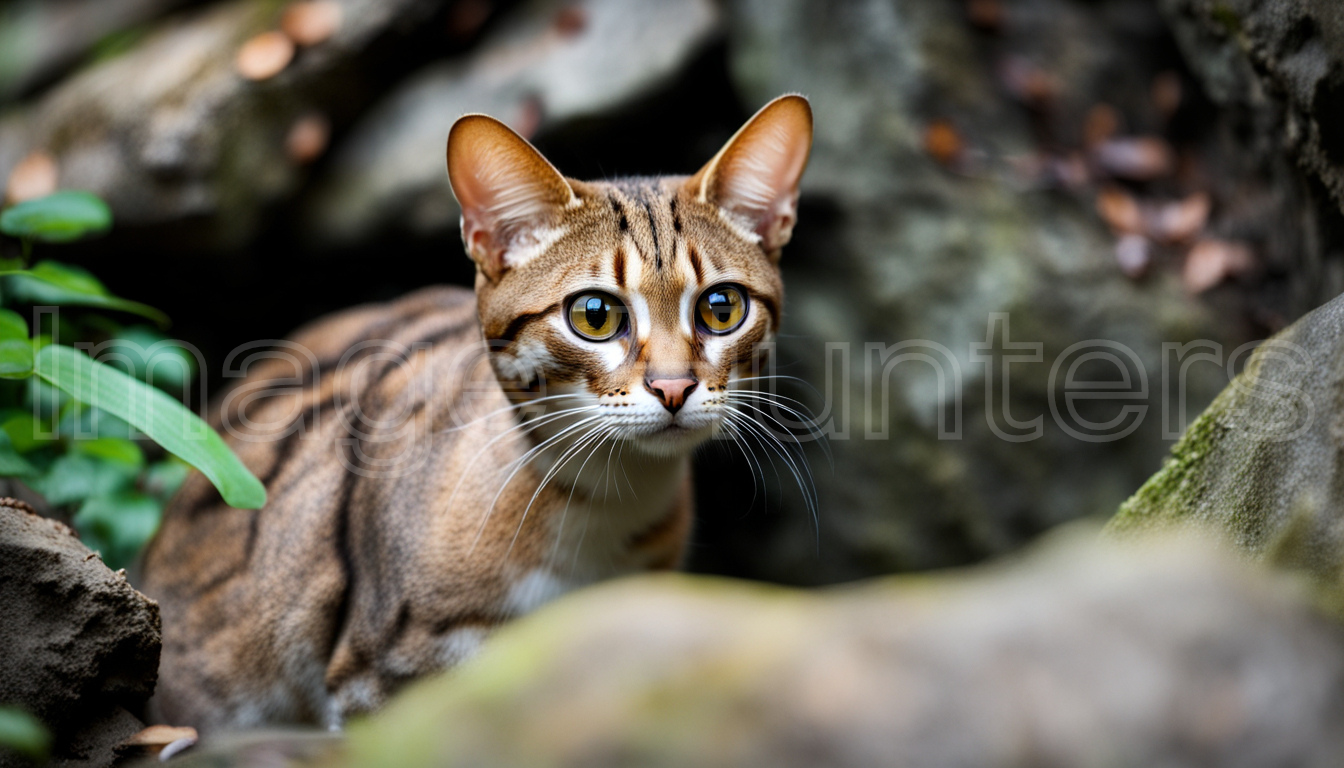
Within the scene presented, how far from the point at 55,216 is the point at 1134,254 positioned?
16.2 feet

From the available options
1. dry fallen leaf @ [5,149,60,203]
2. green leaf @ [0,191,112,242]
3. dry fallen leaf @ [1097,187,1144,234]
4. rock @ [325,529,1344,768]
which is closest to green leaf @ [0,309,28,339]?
green leaf @ [0,191,112,242]

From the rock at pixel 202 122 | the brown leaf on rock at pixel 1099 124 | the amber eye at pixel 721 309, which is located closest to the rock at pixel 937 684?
the amber eye at pixel 721 309

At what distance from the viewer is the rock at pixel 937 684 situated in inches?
55.6

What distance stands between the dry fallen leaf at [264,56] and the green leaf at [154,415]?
2469 millimetres

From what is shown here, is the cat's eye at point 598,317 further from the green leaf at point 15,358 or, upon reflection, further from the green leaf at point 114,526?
the green leaf at point 114,526

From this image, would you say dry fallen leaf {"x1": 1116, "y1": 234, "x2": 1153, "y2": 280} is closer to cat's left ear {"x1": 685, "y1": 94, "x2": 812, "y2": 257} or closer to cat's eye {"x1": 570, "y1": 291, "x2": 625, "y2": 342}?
cat's left ear {"x1": 685, "y1": 94, "x2": 812, "y2": 257}

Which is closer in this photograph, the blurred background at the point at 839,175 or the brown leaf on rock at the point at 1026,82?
the blurred background at the point at 839,175

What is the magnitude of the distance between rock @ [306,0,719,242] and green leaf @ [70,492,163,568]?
2.16m

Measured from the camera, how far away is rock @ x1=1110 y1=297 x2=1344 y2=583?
7.07ft

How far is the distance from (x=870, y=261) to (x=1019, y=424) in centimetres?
116

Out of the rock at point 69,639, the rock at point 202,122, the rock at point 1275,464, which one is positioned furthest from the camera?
the rock at point 202,122

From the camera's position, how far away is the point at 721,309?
125 inches

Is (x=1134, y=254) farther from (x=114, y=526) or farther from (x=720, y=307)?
(x=114, y=526)

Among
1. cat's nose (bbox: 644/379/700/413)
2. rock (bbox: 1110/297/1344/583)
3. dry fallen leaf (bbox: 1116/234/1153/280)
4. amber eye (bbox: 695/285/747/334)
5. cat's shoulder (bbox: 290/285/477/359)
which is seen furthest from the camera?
dry fallen leaf (bbox: 1116/234/1153/280)
